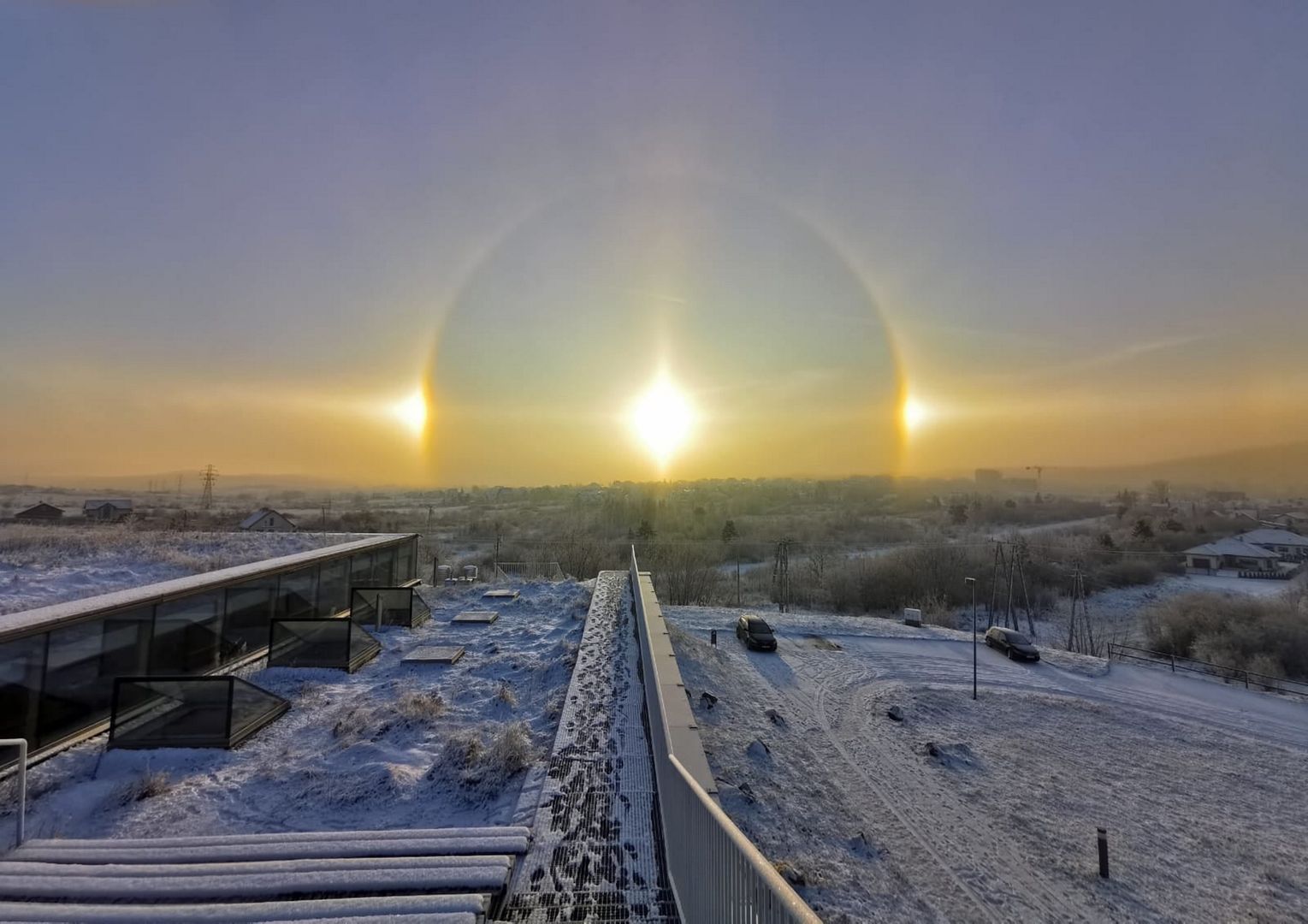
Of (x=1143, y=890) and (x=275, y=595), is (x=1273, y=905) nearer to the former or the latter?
(x=1143, y=890)

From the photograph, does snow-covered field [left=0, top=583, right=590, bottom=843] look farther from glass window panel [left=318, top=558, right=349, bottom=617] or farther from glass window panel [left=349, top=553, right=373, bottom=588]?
glass window panel [left=349, top=553, right=373, bottom=588]

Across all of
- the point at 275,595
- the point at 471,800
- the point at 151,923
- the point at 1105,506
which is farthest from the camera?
the point at 1105,506

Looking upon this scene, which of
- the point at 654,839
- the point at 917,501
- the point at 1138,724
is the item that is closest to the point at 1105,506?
the point at 917,501

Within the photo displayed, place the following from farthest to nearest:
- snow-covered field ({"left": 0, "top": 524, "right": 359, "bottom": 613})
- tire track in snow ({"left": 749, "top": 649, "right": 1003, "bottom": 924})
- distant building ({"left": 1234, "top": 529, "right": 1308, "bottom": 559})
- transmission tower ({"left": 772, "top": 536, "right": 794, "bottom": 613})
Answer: distant building ({"left": 1234, "top": 529, "right": 1308, "bottom": 559})
transmission tower ({"left": 772, "top": 536, "right": 794, "bottom": 613})
snow-covered field ({"left": 0, "top": 524, "right": 359, "bottom": 613})
tire track in snow ({"left": 749, "top": 649, "right": 1003, "bottom": 924})

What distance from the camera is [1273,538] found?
66.7 m

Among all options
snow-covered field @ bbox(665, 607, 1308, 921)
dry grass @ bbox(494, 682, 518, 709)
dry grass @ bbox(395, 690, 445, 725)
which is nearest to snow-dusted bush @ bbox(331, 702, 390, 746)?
dry grass @ bbox(395, 690, 445, 725)

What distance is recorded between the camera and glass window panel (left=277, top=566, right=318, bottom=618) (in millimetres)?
13148

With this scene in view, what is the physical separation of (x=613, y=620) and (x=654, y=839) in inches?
399

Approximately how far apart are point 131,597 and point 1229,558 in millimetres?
85738

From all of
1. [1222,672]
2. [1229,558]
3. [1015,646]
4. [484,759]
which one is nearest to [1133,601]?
[1229,558]

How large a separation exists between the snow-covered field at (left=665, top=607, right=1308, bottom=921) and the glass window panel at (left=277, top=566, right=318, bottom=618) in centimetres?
1039

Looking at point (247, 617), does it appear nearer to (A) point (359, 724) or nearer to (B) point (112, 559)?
(A) point (359, 724)

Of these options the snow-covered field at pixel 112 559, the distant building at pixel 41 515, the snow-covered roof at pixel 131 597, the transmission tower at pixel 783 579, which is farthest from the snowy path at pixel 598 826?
the distant building at pixel 41 515

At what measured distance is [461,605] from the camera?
18.9m
